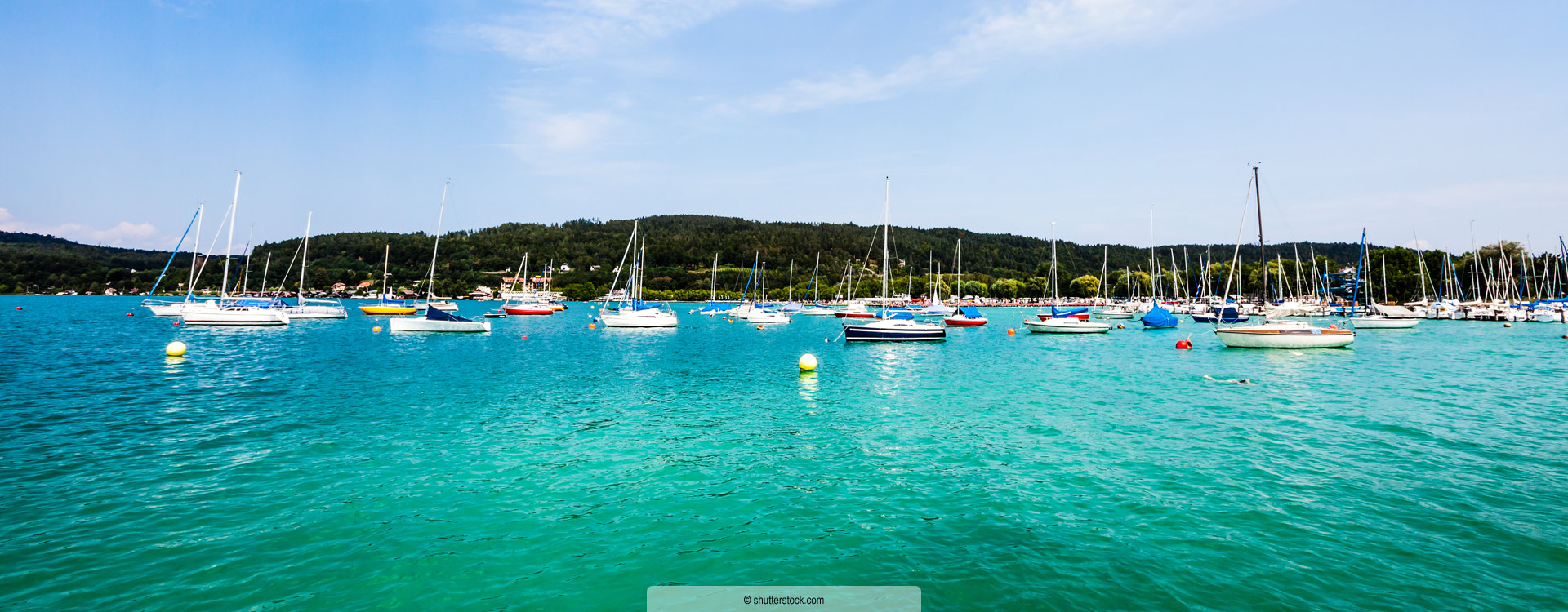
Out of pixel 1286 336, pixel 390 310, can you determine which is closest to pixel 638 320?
pixel 390 310

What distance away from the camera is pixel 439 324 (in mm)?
58656

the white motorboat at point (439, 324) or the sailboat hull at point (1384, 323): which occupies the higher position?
the sailboat hull at point (1384, 323)

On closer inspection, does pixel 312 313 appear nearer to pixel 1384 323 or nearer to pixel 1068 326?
pixel 1068 326

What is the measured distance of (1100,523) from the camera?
1038 cm

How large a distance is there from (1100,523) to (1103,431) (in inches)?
315

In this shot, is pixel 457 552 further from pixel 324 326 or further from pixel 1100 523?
pixel 324 326

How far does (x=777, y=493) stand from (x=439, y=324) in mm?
55292

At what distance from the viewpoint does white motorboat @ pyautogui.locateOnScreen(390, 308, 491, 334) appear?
58.4 metres

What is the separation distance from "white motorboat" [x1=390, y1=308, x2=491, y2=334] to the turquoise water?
3137 centimetres

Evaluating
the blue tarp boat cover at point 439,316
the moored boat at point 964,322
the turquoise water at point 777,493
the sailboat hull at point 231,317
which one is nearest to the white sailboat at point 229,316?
the sailboat hull at point 231,317

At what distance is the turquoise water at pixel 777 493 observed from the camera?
8.20 m

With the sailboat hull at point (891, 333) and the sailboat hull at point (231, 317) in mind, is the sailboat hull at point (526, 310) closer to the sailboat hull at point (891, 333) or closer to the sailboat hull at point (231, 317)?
the sailboat hull at point (231, 317)

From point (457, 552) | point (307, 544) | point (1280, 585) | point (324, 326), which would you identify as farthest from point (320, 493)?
point (324, 326)

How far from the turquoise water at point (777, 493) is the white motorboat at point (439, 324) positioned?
31.4 meters
